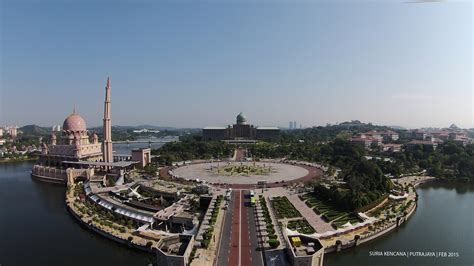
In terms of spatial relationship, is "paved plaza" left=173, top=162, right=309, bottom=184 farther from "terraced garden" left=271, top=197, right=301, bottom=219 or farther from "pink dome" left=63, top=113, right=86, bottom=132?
"pink dome" left=63, top=113, right=86, bottom=132

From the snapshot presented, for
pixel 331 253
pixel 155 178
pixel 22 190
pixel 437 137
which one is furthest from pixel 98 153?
pixel 437 137

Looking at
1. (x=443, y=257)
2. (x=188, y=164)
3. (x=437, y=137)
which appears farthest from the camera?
(x=437, y=137)

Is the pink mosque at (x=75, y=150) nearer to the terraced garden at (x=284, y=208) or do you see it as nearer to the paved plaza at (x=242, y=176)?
the paved plaza at (x=242, y=176)

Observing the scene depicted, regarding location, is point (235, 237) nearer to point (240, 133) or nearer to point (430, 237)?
point (430, 237)

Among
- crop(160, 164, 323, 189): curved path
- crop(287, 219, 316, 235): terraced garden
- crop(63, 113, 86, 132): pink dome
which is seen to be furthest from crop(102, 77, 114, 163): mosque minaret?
crop(287, 219, 316, 235): terraced garden

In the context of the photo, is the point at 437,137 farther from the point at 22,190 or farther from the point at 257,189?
the point at 22,190

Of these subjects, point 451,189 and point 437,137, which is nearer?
point 451,189

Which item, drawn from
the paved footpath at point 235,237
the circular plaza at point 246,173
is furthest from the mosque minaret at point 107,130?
the paved footpath at point 235,237
